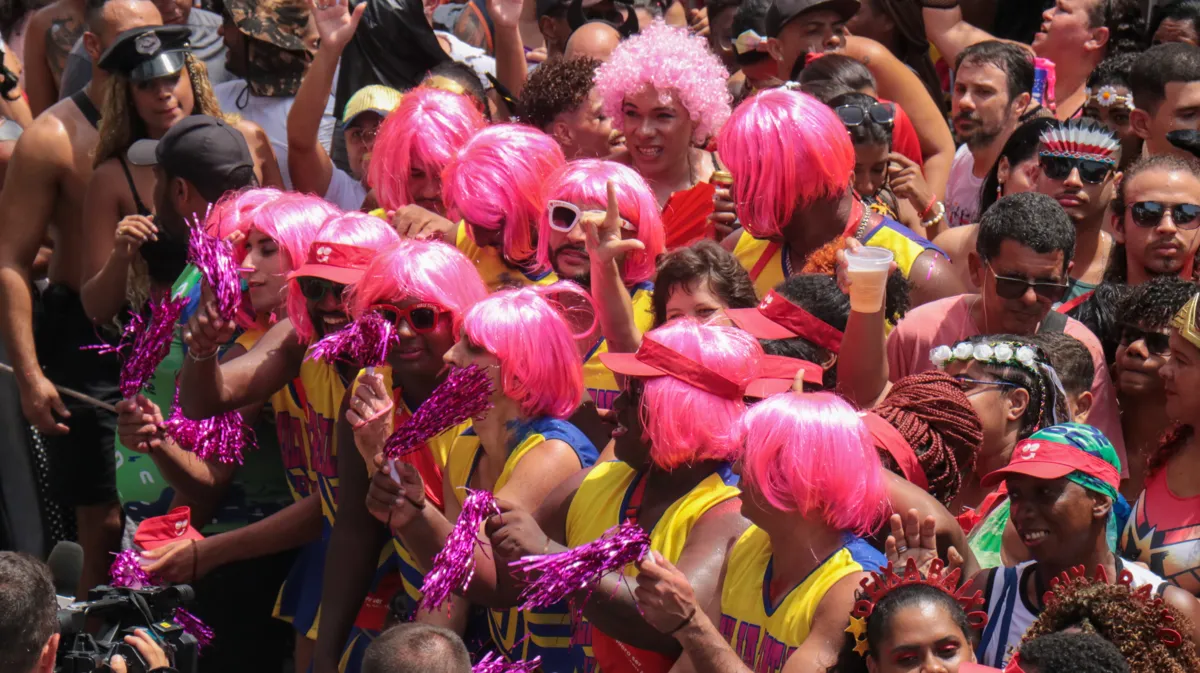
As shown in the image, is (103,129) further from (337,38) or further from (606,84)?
(606,84)

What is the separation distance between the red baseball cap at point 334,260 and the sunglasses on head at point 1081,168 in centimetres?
219

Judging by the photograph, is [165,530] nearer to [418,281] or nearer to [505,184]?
[418,281]

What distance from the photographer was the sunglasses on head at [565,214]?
477 cm

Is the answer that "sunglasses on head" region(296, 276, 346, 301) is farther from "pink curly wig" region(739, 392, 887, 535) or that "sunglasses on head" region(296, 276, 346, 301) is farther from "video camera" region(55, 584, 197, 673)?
"pink curly wig" region(739, 392, 887, 535)

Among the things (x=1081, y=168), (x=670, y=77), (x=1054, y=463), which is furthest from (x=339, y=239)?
(x=1081, y=168)

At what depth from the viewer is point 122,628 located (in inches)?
143

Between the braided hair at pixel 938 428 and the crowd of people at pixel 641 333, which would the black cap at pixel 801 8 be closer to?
the crowd of people at pixel 641 333

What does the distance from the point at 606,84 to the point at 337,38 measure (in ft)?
3.73

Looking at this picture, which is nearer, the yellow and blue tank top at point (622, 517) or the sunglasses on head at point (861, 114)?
the yellow and blue tank top at point (622, 517)

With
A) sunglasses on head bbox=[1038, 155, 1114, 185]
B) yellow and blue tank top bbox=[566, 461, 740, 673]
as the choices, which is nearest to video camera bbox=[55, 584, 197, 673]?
yellow and blue tank top bbox=[566, 461, 740, 673]

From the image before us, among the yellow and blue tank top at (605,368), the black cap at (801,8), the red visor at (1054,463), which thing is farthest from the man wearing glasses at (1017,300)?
the black cap at (801,8)

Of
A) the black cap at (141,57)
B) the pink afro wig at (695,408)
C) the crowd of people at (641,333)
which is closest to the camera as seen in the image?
the crowd of people at (641,333)

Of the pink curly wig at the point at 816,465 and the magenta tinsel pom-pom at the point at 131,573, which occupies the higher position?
the pink curly wig at the point at 816,465

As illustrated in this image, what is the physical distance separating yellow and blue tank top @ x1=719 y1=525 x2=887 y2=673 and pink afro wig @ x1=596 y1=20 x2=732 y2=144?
2397 mm
